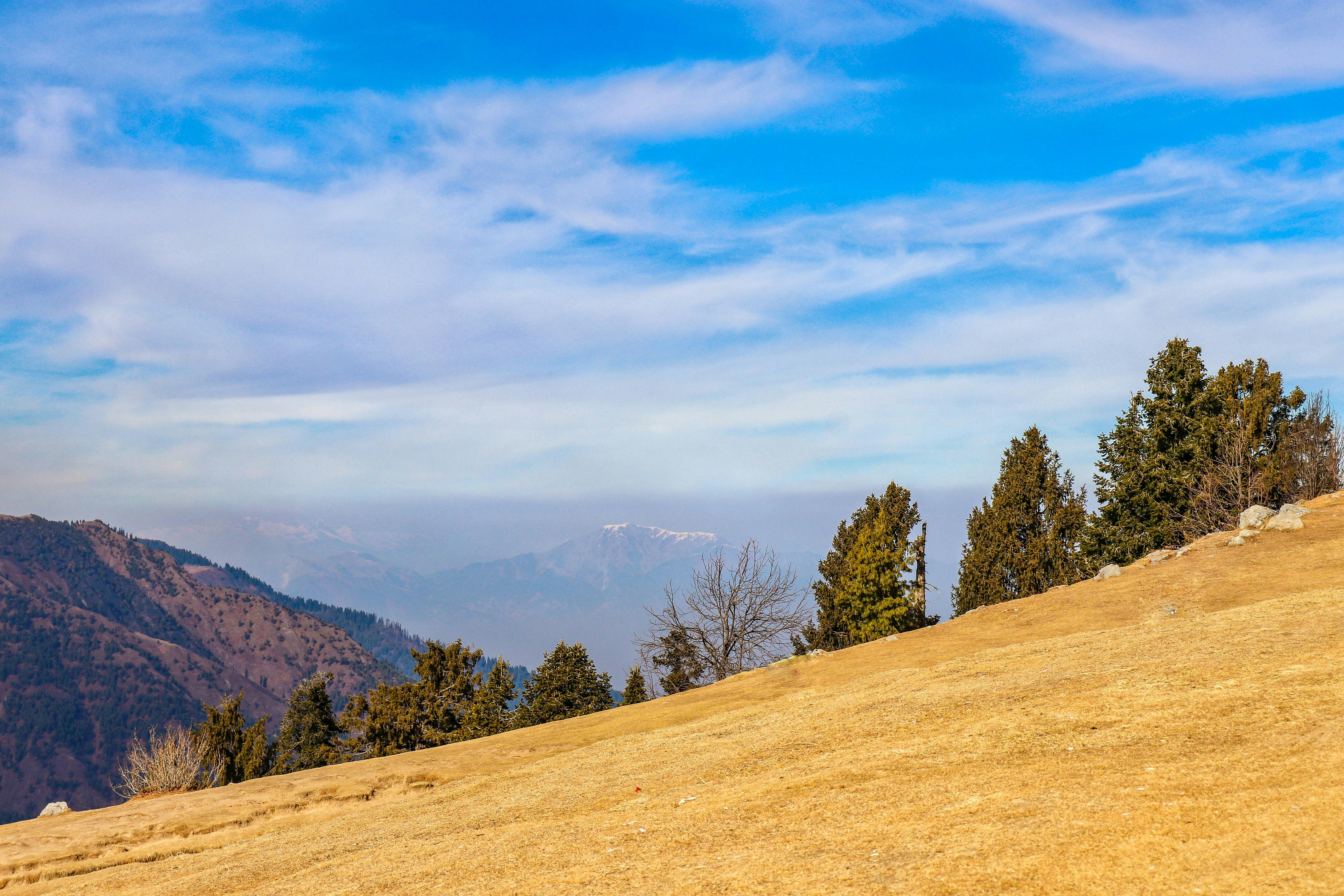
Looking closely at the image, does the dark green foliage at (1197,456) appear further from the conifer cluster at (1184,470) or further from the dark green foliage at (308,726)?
the dark green foliage at (308,726)

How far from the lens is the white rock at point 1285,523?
113ft

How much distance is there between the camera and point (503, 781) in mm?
23922

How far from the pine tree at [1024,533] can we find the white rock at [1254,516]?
25916mm

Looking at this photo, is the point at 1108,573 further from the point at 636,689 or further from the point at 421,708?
the point at 421,708

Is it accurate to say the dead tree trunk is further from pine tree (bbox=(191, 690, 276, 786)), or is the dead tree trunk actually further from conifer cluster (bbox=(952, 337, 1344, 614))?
pine tree (bbox=(191, 690, 276, 786))

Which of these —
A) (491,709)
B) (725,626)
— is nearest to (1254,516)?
(725,626)

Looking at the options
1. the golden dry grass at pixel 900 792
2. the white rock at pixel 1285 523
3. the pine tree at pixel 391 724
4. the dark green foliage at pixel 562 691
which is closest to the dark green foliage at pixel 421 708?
the pine tree at pixel 391 724

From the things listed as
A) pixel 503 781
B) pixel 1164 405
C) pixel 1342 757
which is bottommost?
pixel 503 781

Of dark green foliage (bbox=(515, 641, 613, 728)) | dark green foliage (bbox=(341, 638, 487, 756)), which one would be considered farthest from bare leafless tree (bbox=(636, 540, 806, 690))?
dark green foliage (bbox=(341, 638, 487, 756))

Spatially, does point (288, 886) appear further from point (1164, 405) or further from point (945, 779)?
point (1164, 405)

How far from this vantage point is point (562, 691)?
213 feet

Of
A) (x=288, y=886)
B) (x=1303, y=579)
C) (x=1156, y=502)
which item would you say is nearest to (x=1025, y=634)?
(x=1303, y=579)

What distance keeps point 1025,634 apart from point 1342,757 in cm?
1868

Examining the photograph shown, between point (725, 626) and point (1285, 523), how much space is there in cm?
3725
